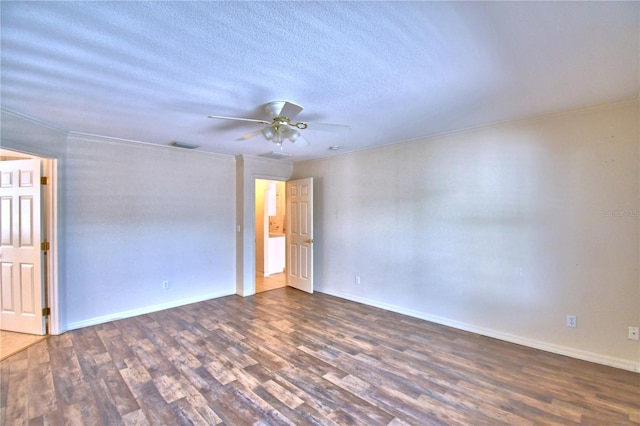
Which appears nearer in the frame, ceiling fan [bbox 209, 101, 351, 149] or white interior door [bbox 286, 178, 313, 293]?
ceiling fan [bbox 209, 101, 351, 149]

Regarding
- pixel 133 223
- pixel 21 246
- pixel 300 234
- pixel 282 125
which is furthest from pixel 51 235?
pixel 300 234

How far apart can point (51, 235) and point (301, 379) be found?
337cm

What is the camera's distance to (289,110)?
239 cm

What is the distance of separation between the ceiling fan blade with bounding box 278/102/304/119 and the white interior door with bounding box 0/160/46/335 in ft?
10.4

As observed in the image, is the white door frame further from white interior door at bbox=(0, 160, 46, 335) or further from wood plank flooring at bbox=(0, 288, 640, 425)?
wood plank flooring at bbox=(0, 288, 640, 425)

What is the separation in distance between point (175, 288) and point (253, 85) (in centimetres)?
359

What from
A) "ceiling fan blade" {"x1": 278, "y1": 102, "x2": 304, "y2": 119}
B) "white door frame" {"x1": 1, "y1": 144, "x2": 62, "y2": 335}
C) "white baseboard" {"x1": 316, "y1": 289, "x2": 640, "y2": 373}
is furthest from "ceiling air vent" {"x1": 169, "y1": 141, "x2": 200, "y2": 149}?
"white baseboard" {"x1": 316, "y1": 289, "x2": 640, "y2": 373}

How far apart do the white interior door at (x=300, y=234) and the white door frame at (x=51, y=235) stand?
341cm

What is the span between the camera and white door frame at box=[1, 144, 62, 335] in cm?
338

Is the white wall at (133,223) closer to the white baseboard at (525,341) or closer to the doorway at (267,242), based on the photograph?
the doorway at (267,242)

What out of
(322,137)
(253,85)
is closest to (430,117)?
(322,137)

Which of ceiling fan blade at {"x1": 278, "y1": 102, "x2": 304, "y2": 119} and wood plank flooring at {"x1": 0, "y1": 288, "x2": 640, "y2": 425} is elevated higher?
ceiling fan blade at {"x1": 278, "y1": 102, "x2": 304, "y2": 119}

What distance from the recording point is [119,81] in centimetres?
216

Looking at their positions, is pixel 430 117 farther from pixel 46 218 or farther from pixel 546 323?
pixel 46 218
